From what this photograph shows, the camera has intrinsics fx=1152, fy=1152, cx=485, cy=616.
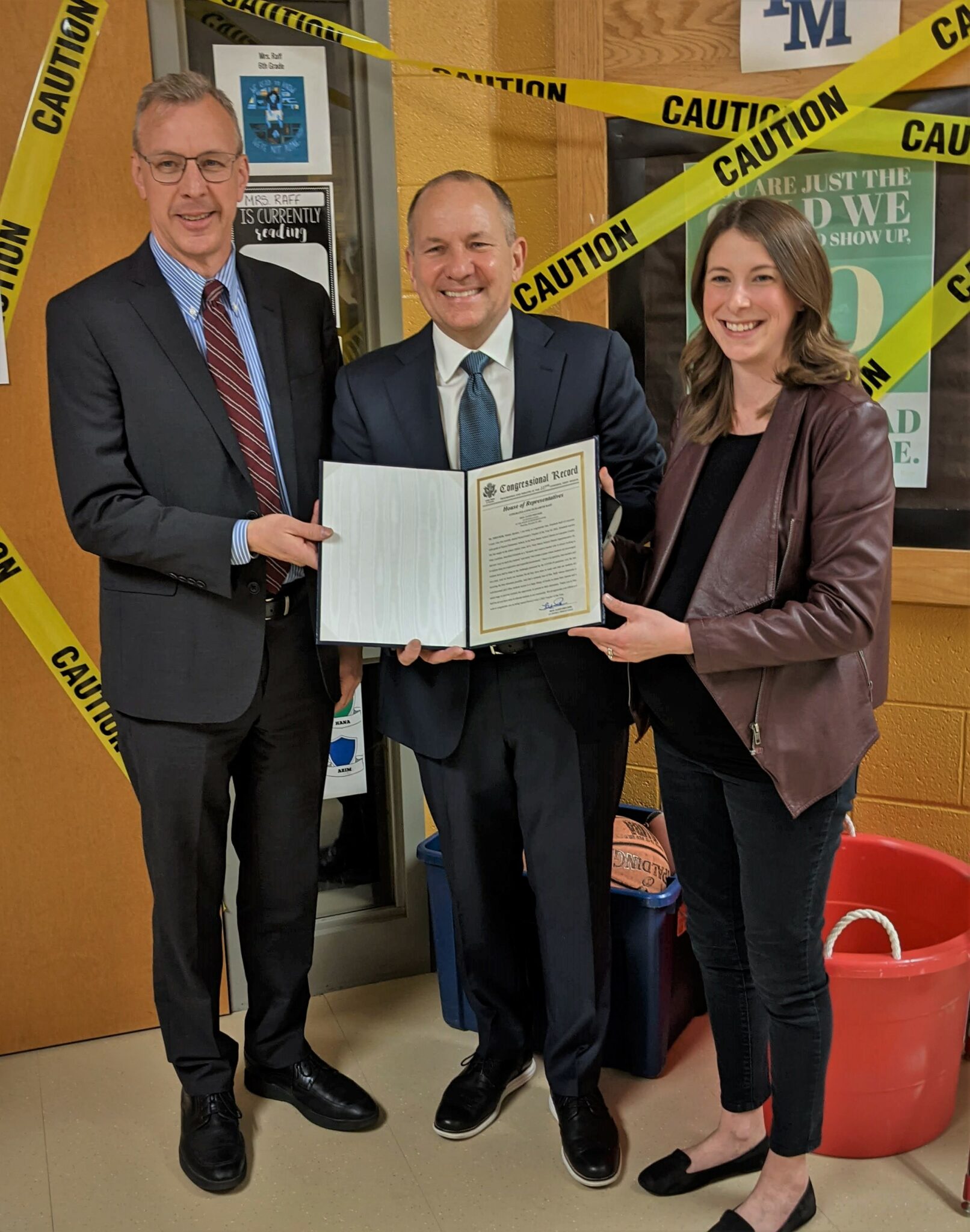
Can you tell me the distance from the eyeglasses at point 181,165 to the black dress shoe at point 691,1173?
1867mm

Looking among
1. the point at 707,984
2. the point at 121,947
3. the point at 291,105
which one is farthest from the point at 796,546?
the point at 121,947

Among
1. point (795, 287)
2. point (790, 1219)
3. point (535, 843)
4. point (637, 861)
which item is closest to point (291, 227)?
point (795, 287)

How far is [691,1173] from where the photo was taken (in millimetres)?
2002

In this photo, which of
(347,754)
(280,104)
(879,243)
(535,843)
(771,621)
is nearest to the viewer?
(771,621)

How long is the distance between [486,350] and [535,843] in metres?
0.88

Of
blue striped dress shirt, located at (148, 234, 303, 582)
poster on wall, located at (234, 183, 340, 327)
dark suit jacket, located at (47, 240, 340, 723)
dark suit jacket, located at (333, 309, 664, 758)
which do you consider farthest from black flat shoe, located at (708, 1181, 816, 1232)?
poster on wall, located at (234, 183, 340, 327)

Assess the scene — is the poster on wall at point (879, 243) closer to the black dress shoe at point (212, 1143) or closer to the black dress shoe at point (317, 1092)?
the black dress shoe at point (317, 1092)

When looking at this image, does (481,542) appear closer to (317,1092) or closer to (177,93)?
(177,93)

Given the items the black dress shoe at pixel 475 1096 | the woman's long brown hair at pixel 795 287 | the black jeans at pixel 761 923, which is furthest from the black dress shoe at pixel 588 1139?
the woman's long brown hair at pixel 795 287

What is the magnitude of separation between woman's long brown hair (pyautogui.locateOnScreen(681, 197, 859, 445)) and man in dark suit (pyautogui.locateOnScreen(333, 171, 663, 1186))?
31 cm

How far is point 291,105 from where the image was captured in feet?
8.04

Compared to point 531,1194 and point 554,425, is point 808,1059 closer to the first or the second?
point 531,1194

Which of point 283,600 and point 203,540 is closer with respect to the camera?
point 203,540

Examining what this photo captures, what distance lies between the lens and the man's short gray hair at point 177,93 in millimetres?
1915
